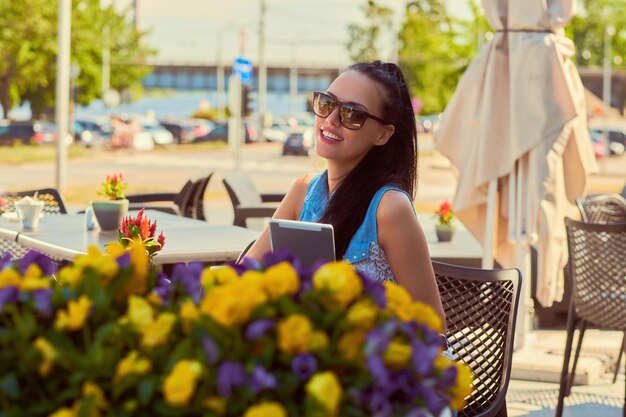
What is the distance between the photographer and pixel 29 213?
5195mm

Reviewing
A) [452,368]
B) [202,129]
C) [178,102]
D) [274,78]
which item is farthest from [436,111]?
[452,368]

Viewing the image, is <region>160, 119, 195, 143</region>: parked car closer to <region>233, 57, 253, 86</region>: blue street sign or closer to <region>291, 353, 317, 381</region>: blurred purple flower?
<region>233, 57, 253, 86</region>: blue street sign

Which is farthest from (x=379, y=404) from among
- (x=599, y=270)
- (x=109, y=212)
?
(x=109, y=212)

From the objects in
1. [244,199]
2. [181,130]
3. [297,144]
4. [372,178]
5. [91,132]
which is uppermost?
[372,178]

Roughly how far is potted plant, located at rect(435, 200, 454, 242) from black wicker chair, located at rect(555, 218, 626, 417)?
5.36ft

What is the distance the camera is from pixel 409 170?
296 cm

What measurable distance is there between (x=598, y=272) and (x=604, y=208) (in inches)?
46.2

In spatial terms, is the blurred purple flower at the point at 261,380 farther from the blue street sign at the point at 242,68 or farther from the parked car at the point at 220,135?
the parked car at the point at 220,135

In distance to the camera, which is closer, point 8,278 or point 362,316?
point 362,316

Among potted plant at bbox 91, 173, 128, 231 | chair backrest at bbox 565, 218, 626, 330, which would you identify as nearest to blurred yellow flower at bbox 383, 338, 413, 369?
chair backrest at bbox 565, 218, 626, 330

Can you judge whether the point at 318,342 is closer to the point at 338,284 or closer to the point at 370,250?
the point at 338,284

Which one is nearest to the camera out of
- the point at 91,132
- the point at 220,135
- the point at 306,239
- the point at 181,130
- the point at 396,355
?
the point at 396,355

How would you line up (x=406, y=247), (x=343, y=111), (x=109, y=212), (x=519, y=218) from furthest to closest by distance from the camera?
1. (x=519, y=218)
2. (x=109, y=212)
3. (x=343, y=111)
4. (x=406, y=247)

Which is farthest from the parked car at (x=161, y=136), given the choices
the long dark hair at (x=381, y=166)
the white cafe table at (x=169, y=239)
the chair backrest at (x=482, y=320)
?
the long dark hair at (x=381, y=166)
